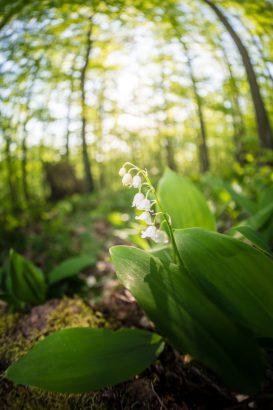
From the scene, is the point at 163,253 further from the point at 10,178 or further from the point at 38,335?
the point at 10,178

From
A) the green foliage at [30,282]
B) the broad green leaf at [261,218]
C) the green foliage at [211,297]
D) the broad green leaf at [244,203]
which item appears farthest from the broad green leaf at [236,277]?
the green foliage at [30,282]

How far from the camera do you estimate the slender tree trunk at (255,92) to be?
340 cm

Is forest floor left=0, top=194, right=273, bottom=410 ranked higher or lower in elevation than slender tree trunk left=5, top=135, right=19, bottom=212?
higher

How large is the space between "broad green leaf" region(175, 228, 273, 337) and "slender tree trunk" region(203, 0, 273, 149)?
3.19 metres

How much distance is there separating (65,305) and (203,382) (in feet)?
3.27

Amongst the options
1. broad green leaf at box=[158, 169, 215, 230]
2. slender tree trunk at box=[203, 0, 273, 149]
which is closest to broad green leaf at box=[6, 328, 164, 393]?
broad green leaf at box=[158, 169, 215, 230]

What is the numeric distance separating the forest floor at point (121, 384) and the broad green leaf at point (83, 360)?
0.18m

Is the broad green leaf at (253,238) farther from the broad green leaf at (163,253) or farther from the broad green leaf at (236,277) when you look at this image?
the broad green leaf at (163,253)

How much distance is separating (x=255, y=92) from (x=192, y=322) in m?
3.58

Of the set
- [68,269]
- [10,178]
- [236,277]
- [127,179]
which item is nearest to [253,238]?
[236,277]

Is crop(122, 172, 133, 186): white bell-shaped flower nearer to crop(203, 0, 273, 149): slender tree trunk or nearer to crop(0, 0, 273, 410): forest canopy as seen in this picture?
crop(0, 0, 273, 410): forest canopy

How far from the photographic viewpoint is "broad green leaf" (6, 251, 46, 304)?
6.03 ft

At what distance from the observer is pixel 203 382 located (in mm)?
1162

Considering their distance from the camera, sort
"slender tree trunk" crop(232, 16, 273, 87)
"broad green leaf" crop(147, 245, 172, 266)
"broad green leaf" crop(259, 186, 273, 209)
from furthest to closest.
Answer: "slender tree trunk" crop(232, 16, 273, 87)
"broad green leaf" crop(259, 186, 273, 209)
"broad green leaf" crop(147, 245, 172, 266)
